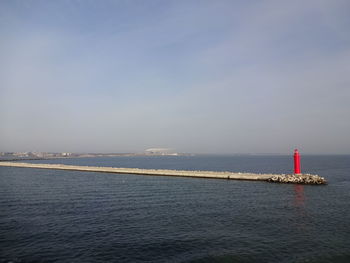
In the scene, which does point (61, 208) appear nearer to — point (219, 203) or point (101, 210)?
point (101, 210)

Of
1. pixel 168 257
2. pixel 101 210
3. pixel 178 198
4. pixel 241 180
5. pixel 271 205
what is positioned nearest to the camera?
pixel 168 257

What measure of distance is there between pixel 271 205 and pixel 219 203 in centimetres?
515

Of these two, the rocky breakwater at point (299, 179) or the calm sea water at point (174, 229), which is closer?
the calm sea water at point (174, 229)

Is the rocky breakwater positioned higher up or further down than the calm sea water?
higher up

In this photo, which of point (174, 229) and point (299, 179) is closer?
point (174, 229)

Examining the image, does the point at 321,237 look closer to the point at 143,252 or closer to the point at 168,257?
the point at 168,257

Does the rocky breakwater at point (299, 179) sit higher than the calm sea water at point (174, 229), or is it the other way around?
the rocky breakwater at point (299, 179)

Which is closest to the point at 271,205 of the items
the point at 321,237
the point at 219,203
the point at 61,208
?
the point at 219,203

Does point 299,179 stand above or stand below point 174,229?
above

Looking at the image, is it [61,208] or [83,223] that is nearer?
[83,223]

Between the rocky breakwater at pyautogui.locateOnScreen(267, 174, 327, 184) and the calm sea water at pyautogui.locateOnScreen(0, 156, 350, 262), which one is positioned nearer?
the calm sea water at pyautogui.locateOnScreen(0, 156, 350, 262)

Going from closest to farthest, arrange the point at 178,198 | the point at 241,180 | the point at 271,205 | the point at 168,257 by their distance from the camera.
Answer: the point at 168,257, the point at 271,205, the point at 178,198, the point at 241,180

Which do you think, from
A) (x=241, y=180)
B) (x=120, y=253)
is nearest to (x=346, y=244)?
(x=120, y=253)

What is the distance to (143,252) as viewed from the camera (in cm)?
1494
